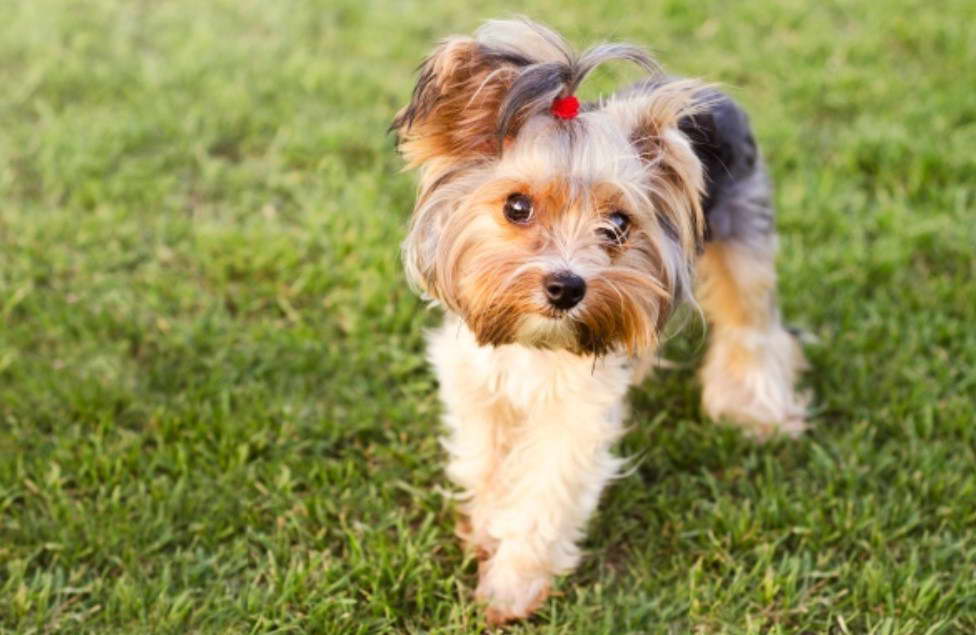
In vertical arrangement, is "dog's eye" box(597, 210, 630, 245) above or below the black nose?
above

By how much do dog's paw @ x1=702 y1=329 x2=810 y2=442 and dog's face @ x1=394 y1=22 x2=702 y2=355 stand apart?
136 cm

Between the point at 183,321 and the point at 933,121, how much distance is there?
397 centimetres

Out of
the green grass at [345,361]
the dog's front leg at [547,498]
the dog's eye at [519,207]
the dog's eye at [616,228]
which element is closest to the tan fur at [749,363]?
the green grass at [345,361]

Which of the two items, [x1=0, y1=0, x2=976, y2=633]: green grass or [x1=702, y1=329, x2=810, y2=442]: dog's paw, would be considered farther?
[x1=702, y1=329, x2=810, y2=442]: dog's paw

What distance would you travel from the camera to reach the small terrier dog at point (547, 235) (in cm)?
300

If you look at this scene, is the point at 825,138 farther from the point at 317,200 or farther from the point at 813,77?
the point at 317,200

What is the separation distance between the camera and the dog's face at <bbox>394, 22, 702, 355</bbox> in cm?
299

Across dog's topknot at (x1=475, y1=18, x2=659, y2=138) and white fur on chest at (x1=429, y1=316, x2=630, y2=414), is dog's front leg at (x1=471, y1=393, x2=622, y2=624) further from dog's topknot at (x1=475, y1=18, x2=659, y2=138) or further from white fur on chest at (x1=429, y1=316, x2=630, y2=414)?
dog's topknot at (x1=475, y1=18, x2=659, y2=138)

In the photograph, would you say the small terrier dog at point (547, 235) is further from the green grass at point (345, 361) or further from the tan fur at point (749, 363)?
the tan fur at point (749, 363)

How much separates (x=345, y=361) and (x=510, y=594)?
1376 millimetres

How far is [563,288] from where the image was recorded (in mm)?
2977

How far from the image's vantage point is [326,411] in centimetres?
443

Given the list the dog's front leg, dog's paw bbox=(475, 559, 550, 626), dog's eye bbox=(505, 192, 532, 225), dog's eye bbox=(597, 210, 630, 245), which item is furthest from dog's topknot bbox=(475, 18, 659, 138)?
dog's paw bbox=(475, 559, 550, 626)

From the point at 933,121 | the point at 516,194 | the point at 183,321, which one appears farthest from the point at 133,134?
the point at 933,121
